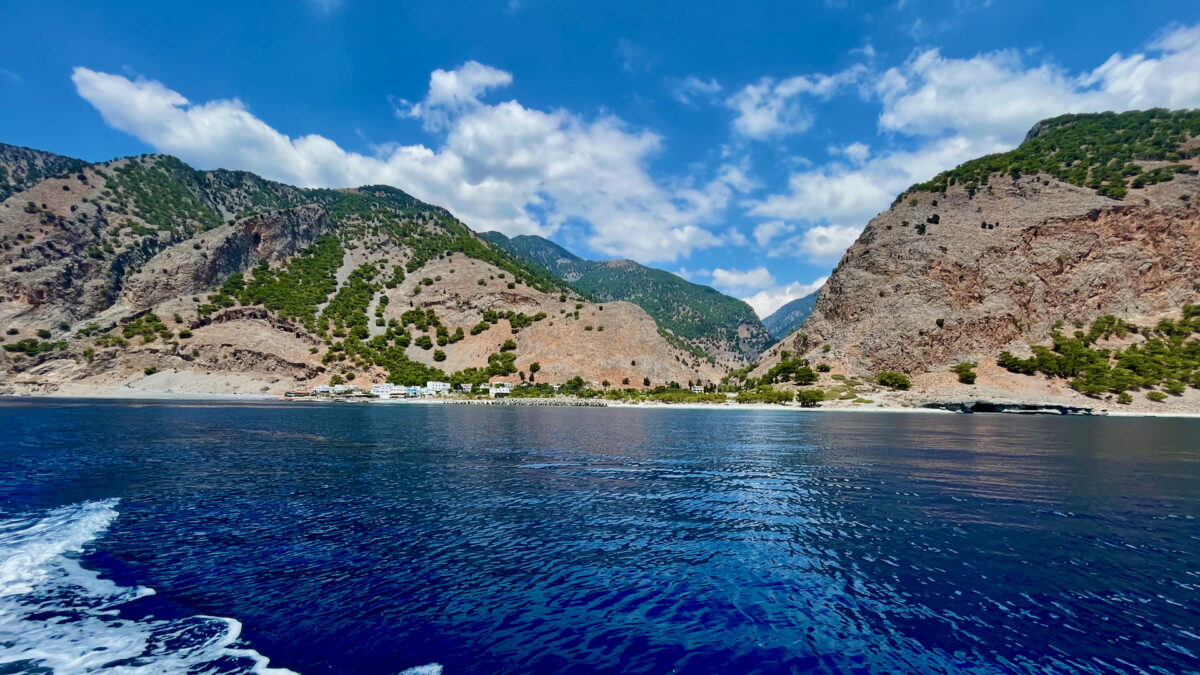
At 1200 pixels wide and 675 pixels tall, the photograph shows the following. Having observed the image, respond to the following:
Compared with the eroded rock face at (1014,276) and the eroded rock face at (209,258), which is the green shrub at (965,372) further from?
the eroded rock face at (209,258)

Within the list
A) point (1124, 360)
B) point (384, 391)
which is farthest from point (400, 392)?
point (1124, 360)

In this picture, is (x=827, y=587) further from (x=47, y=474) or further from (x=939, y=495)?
(x=47, y=474)

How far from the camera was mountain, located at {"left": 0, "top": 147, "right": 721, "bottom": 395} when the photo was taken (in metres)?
134

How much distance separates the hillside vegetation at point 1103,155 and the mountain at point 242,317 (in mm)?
99736

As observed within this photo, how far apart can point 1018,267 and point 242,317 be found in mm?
205676

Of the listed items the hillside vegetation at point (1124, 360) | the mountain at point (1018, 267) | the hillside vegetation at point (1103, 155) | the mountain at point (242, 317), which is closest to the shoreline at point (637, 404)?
the mountain at point (242, 317)

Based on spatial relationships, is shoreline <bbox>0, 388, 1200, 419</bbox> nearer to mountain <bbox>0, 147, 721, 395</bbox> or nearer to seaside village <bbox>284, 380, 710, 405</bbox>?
mountain <bbox>0, 147, 721, 395</bbox>

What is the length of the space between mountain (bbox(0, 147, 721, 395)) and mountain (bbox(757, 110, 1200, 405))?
55.2 m

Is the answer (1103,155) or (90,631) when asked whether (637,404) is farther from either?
(1103,155)

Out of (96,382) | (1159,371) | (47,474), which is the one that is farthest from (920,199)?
(96,382)

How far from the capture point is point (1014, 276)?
385ft

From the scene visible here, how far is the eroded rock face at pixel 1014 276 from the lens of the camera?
111562 millimetres

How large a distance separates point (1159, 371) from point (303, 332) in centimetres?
20068

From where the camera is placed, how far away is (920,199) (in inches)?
5591
